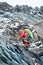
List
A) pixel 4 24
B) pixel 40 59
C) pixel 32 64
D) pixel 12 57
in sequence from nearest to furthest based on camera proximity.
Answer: pixel 12 57
pixel 32 64
pixel 40 59
pixel 4 24

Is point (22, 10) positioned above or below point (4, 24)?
above

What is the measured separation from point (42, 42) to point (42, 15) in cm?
936

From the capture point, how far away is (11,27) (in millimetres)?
12031

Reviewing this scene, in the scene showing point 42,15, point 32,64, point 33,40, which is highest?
point 42,15

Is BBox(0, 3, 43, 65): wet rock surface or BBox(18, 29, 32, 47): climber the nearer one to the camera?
BBox(0, 3, 43, 65): wet rock surface

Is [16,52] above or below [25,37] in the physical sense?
below

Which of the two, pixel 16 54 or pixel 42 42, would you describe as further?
pixel 42 42

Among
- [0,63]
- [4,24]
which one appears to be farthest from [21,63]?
[4,24]

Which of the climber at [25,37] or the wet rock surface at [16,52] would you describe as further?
the climber at [25,37]

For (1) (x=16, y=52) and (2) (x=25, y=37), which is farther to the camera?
(2) (x=25, y=37)

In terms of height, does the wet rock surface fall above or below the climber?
below

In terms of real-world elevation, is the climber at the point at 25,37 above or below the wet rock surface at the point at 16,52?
above

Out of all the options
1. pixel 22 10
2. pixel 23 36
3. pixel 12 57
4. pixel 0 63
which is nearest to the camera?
pixel 0 63

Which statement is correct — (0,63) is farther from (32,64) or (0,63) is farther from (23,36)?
(23,36)
